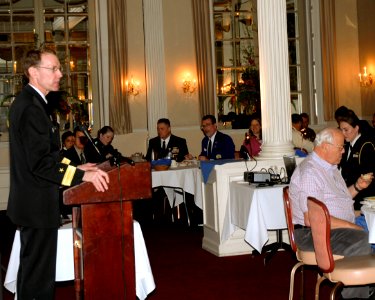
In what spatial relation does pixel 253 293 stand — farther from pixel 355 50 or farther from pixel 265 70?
pixel 355 50

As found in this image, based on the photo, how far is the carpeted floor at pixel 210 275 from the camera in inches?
209

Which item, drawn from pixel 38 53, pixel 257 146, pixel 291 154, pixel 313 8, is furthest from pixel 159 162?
pixel 313 8

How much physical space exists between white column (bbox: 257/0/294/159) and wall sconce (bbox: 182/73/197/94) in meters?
5.84

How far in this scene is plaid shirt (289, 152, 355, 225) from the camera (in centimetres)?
423

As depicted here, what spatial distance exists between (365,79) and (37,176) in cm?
1134

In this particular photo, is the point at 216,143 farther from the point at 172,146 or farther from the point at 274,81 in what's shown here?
the point at 274,81

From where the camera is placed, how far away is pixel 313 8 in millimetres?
13953

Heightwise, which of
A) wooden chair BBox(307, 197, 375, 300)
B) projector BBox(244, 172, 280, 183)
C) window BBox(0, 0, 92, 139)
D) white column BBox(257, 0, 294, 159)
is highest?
window BBox(0, 0, 92, 139)

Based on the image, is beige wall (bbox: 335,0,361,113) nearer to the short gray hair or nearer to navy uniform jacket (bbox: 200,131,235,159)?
navy uniform jacket (bbox: 200,131,235,159)

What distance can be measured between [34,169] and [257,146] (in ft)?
21.2

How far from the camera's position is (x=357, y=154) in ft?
18.7

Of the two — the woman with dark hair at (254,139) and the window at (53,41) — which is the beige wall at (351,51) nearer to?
the woman with dark hair at (254,139)

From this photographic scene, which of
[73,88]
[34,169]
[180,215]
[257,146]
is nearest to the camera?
[34,169]

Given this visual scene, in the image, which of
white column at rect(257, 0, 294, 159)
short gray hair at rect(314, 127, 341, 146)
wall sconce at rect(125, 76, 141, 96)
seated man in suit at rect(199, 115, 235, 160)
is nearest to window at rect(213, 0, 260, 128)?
wall sconce at rect(125, 76, 141, 96)
